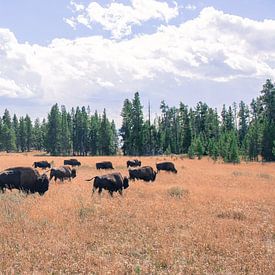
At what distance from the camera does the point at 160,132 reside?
88.8m

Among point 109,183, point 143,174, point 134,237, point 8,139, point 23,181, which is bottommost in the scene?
point 134,237

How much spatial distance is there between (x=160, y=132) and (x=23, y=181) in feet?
236

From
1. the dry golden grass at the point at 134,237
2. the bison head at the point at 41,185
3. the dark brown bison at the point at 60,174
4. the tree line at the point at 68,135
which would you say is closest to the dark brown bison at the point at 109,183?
the dry golden grass at the point at 134,237

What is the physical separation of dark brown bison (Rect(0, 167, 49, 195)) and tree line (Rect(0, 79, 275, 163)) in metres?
38.1

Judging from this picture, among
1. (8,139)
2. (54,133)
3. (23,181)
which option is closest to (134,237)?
(23,181)

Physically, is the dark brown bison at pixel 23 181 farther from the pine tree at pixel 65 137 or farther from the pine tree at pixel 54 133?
the pine tree at pixel 65 137

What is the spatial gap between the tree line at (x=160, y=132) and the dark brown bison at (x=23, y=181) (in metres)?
38.1

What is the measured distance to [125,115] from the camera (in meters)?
80.6

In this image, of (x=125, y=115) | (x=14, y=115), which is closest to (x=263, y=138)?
(x=125, y=115)

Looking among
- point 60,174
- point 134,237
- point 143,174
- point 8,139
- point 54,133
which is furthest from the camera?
point 8,139

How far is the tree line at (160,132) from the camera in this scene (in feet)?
204

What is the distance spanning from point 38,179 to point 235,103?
103242mm

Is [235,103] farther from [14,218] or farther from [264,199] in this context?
[14,218]

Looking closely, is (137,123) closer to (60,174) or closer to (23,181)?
(60,174)
